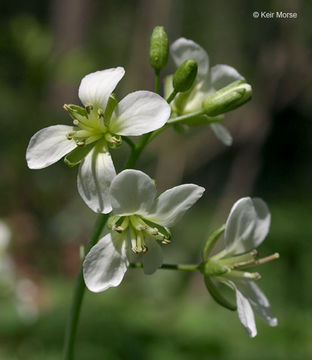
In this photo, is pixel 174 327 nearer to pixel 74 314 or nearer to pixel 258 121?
pixel 74 314

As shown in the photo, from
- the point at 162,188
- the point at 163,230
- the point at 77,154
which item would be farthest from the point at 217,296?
the point at 162,188

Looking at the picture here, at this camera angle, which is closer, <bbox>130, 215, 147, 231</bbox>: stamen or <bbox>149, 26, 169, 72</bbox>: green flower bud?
<bbox>130, 215, 147, 231</bbox>: stamen

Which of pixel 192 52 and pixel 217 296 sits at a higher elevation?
pixel 192 52

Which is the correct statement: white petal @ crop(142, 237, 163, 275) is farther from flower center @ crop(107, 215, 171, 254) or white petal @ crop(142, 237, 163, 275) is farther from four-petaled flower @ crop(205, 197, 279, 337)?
four-petaled flower @ crop(205, 197, 279, 337)

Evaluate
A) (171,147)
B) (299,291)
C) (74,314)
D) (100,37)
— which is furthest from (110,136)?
(100,37)

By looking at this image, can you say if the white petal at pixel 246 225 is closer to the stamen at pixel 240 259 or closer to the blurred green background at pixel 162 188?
the stamen at pixel 240 259

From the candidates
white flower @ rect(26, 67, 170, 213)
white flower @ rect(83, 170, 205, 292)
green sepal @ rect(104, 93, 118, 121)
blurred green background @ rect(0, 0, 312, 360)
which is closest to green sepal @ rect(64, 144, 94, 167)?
white flower @ rect(26, 67, 170, 213)

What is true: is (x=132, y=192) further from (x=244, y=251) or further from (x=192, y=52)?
(x=192, y=52)
